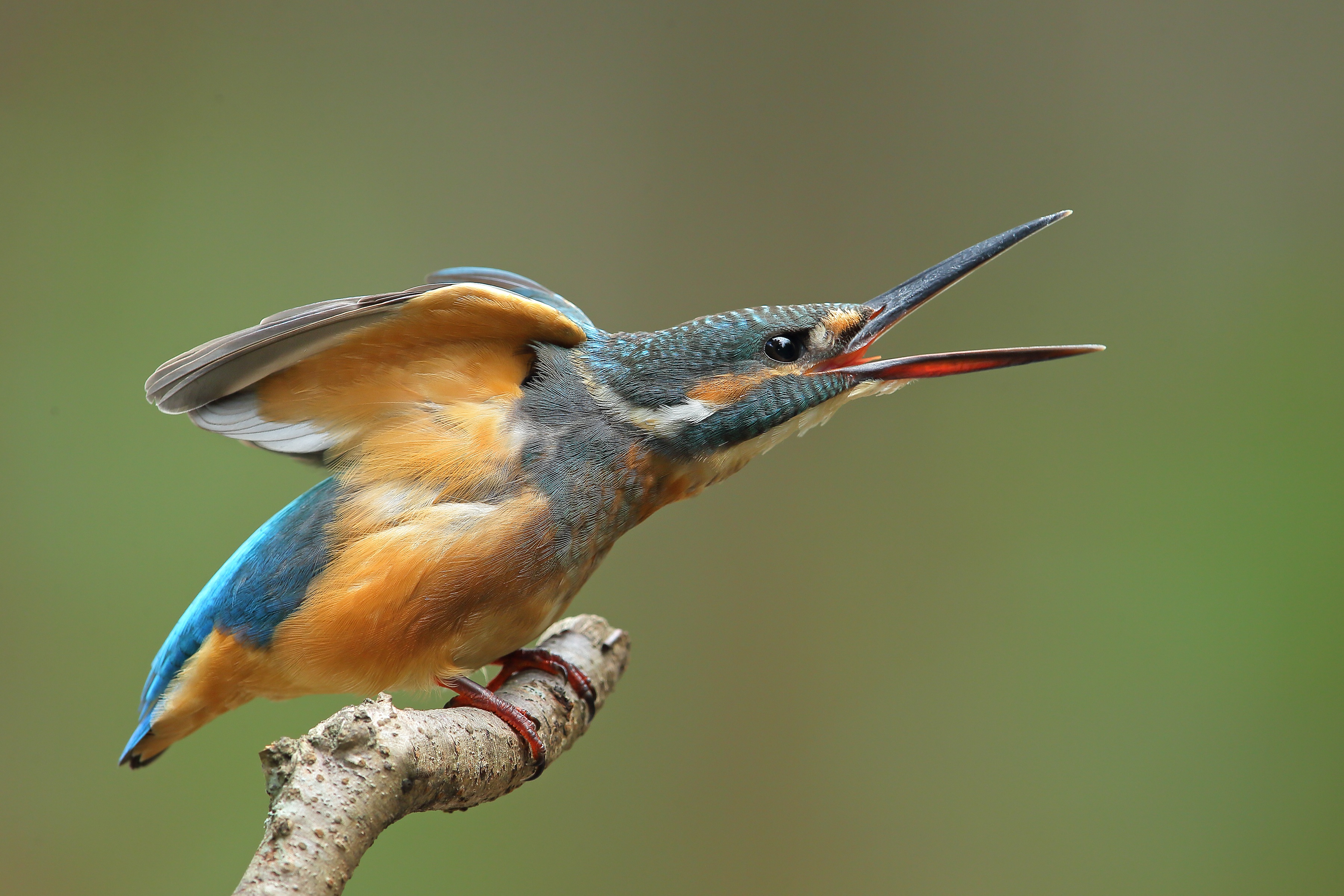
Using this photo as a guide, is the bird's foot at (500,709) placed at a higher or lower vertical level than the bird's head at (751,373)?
lower

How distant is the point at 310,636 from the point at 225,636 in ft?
0.51

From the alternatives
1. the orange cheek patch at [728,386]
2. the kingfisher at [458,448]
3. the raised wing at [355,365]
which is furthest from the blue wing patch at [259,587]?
the orange cheek patch at [728,386]

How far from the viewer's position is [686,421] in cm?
159

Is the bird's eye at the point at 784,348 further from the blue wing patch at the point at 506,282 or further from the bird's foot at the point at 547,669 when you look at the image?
the bird's foot at the point at 547,669

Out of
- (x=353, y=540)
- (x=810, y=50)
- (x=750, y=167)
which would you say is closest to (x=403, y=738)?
(x=353, y=540)

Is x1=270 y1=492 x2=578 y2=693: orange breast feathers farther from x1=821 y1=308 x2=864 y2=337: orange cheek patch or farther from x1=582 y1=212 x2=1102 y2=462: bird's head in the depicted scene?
x1=821 y1=308 x2=864 y2=337: orange cheek patch

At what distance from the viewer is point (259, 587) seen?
1.54 meters

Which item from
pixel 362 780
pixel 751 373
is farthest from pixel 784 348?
pixel 362 780

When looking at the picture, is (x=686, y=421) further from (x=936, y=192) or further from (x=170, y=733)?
(x=936, y=192)

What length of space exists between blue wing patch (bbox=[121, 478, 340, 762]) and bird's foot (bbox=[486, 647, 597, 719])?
14.2 inches

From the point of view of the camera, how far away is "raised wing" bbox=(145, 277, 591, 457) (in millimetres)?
1439

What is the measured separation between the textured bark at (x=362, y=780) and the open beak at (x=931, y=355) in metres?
0.77

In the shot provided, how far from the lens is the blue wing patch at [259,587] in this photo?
1529 mm

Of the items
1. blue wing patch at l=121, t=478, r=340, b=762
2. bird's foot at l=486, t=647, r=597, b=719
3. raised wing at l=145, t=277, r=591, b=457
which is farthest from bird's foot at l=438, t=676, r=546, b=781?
raised wing at l=145, t=277, r=591, b=457
